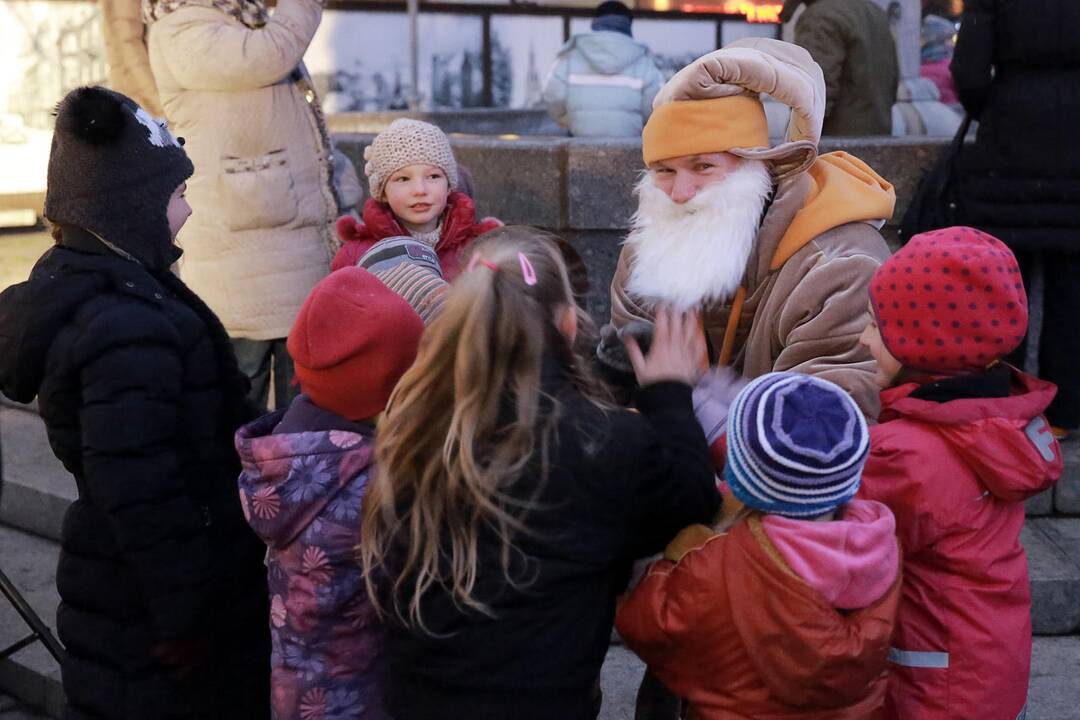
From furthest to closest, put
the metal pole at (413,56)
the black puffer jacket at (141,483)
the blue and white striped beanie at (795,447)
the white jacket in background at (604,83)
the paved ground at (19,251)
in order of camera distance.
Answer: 1. the metal pole at (413,56)
2. the paved ground at (19,251)
3. the white jacket in background at (604,83)
4. the black puffer jacket at (141,483)
5. the blue and white striped beanie at (795,447)

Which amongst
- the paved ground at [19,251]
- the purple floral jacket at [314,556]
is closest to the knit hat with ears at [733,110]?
the purple floral jacket at [314,556]

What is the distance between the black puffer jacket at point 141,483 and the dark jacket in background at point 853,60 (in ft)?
11.8

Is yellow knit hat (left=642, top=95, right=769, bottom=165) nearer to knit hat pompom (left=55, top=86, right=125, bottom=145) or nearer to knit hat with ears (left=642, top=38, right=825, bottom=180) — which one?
knit hat with ears (left=642, top=38, right=825, bottom=180)

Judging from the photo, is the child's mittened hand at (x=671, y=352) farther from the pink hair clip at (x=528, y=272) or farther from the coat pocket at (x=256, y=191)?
the coat pocket at (x=256, y=191)

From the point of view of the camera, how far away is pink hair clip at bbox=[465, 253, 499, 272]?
82.5 inches

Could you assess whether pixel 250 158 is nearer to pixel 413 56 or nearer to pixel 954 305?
pixel 954 305

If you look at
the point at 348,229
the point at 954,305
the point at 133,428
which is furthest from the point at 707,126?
the point at 348,229

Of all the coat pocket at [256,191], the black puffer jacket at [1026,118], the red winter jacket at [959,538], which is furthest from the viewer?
the coat pocket at [256,191]

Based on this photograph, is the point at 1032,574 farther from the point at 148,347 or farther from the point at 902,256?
the point at 148,347

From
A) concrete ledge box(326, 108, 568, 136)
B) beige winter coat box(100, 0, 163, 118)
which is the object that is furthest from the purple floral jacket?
concrete ledge box(326, 108, 568, 136)

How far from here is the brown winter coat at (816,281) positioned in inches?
102

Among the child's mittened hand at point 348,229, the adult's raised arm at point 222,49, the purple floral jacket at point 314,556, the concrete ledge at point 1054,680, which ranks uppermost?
the adult's raised arm at point 222,49

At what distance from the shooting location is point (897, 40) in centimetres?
723

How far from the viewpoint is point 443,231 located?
145 inches
